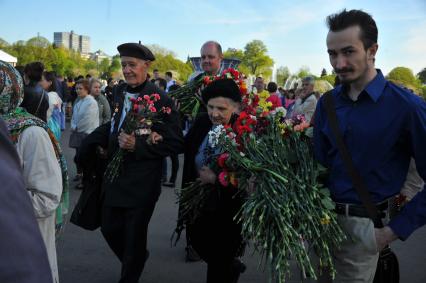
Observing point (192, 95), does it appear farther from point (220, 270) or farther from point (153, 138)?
point (220, 270)

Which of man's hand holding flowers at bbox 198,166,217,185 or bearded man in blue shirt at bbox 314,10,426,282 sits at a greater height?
bearded man in blue shirt at bbox 314,10,426,282

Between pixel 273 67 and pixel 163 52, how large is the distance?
29.4 metres

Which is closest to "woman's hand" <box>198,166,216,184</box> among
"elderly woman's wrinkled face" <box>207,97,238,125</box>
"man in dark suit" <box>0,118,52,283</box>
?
"elderly woman's wrinkled face" <box>207,97,238,125</box>

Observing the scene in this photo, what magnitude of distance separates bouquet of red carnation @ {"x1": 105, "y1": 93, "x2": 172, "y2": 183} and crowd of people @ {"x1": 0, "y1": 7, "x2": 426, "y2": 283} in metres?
0.05

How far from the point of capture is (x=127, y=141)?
3781 mm

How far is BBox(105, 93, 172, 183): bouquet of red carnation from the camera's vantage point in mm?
3773

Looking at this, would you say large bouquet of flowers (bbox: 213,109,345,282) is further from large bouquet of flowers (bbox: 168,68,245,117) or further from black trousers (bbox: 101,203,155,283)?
large bouquet of flowers (bbox: 168,68,245,117)

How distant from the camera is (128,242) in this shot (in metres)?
4.04

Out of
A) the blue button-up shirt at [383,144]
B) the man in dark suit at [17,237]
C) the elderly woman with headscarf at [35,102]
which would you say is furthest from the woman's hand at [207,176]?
the man in dark suit at [17,237]

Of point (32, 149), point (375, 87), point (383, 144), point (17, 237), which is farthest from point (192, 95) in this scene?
point (17, 237)

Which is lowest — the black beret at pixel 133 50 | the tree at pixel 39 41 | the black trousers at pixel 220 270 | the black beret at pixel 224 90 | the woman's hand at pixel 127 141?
the black trousers at pixel 220 270

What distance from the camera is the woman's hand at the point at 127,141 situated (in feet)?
12.4

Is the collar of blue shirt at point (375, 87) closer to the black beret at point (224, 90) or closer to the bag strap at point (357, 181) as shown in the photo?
the bag strap at point (357, 181)

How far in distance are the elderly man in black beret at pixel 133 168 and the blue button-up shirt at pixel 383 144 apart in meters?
1.84
